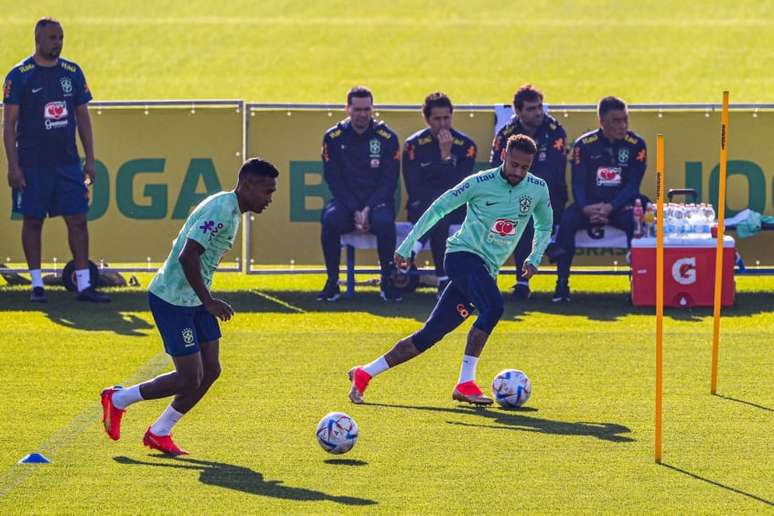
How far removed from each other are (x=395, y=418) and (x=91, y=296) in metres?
7.07

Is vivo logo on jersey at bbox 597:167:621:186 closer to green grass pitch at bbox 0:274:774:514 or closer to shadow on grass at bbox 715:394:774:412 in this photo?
green grass pitch at bbox 0:274:774:514

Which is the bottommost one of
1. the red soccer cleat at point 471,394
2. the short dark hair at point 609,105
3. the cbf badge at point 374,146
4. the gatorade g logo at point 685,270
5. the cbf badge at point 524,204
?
the red soccer cleat at point 471,394

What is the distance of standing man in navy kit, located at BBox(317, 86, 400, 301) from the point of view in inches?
727

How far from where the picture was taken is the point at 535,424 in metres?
11.9

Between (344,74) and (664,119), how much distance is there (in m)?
26.0

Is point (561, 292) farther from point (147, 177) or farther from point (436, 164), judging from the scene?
point (147, 177)

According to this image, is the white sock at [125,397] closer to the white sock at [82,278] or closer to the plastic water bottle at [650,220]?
the white sock at [82,278]

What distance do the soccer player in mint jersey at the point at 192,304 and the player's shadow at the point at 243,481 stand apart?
11.2 inches

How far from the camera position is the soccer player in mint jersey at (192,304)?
10.4 m

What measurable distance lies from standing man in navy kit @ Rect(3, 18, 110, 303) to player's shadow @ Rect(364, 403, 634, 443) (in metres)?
6.56

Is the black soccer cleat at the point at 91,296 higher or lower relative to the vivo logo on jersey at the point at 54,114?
lower

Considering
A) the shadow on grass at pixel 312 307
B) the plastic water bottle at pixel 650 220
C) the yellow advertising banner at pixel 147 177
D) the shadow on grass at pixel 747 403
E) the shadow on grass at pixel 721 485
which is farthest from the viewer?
the yellow advertising banner at pixel 147 177

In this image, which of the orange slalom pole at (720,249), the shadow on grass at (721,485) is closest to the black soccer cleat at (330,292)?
the orange slalom pole at (720,249)

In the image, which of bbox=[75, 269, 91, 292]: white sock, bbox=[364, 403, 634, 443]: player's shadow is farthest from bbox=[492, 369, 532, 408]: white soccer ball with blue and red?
bbox=[75, 269, 91, 292]: white sock
